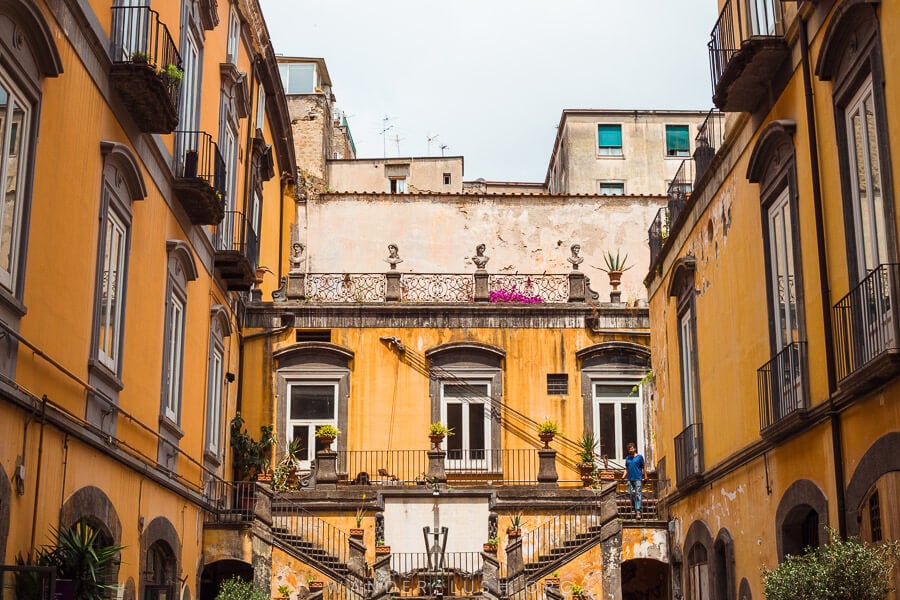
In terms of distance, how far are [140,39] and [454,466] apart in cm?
1471

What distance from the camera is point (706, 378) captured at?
57.0ft

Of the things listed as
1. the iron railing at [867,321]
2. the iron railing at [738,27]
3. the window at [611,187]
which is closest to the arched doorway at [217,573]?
the iron railing at [738,27]

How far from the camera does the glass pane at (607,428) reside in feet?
88.5

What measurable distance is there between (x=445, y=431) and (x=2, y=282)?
54.3 feet

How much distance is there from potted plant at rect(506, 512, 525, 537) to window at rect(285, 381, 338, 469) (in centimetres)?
546

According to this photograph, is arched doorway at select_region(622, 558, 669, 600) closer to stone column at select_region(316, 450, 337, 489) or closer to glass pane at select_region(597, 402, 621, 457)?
glass pane at select_region(597, 402, 621, 457)

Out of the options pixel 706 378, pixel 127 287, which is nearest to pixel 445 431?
pixel 706 378

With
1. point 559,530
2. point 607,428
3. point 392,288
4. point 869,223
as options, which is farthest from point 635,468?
point 869,223

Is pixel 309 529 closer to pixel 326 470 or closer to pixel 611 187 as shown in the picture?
pixel 326 470

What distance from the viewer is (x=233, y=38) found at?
2247 cm

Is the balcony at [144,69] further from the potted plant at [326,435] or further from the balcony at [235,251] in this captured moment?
the potted plant at [326,435]

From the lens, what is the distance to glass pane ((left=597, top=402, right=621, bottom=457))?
1062 inches

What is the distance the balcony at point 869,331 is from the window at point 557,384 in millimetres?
15768

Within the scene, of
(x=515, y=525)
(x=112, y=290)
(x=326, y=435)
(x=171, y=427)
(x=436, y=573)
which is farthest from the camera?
(x=326, y=435)
